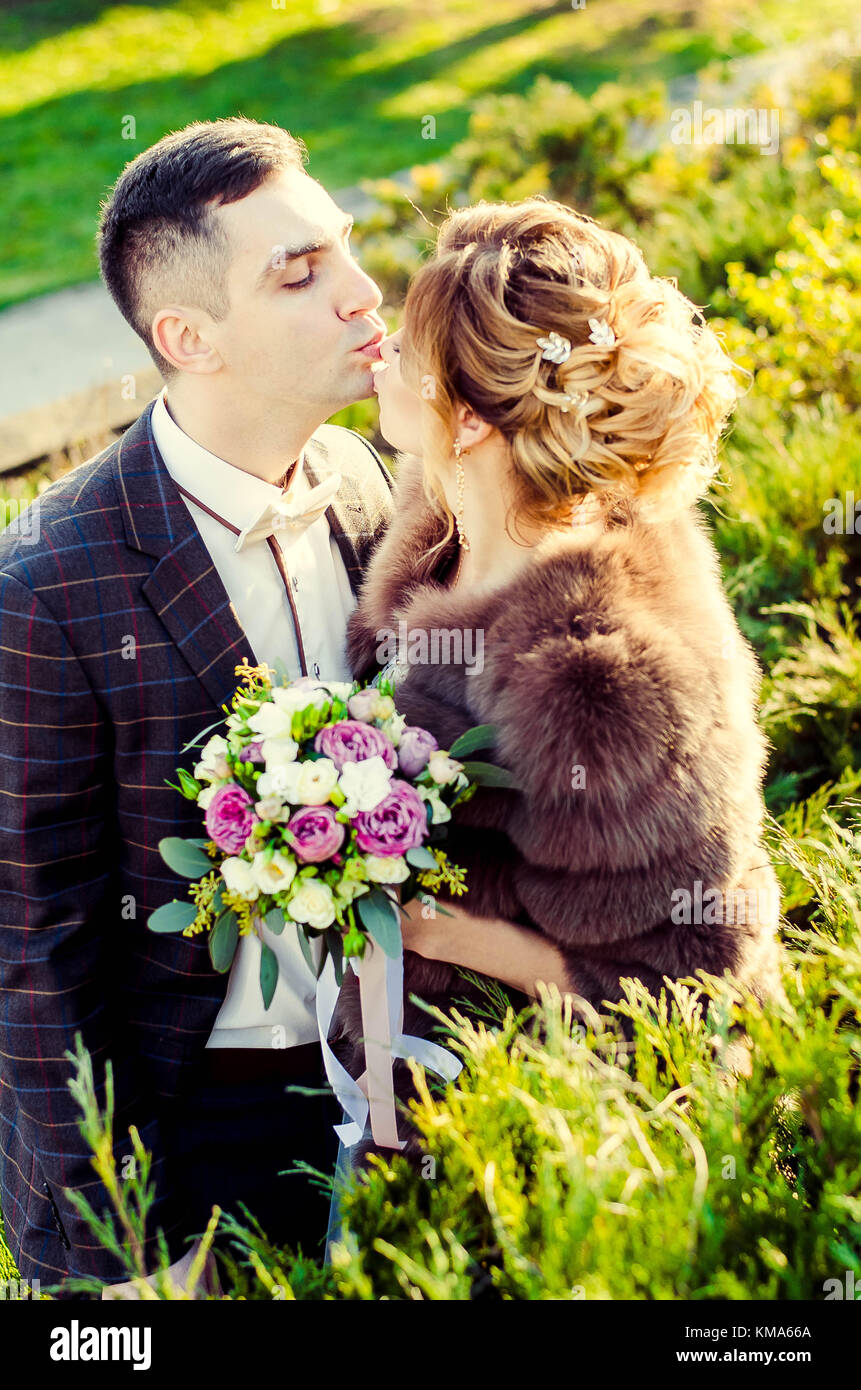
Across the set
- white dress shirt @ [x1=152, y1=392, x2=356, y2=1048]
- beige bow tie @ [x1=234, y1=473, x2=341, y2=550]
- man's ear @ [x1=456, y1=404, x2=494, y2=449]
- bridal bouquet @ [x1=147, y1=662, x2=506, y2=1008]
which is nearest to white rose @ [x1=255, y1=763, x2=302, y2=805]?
bridal bouquet @ [x1=147, y1=662, x2=506, y2=1008]

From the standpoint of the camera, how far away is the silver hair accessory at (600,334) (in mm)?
2424

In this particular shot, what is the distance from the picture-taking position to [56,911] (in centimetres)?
248

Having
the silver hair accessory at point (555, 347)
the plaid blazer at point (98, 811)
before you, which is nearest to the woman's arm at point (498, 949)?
the plaid blazer at point (98, 811)

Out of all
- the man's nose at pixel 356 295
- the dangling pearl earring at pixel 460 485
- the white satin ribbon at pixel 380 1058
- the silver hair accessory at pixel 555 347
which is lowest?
the white satin ribbon at pixel 380 1058

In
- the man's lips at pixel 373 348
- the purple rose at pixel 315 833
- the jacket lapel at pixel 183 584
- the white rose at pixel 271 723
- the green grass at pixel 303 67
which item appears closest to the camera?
the purple rose at pixel 315 833

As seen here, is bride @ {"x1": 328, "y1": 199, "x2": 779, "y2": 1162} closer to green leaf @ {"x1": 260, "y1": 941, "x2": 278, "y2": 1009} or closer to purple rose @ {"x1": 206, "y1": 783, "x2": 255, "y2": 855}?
green leaf @ {"x1": 260, "y1": 941, "x2": 278, "y2": 1009}

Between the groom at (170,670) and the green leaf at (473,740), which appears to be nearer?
the green leaf at (473,740)

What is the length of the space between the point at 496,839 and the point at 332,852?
0.45m

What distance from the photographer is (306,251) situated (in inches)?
110

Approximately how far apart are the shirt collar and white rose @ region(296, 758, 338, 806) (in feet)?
3.19

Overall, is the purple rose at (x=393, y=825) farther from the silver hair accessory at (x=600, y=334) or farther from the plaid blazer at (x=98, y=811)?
the silver hair accessory at (x=600, y=334)

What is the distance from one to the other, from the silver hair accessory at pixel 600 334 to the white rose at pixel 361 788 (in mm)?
1145

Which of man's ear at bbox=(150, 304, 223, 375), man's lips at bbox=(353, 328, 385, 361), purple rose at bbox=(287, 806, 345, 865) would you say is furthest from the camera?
man's lips at bbox=(353, 328, 385, 361)

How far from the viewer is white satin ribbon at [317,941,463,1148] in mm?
2326
